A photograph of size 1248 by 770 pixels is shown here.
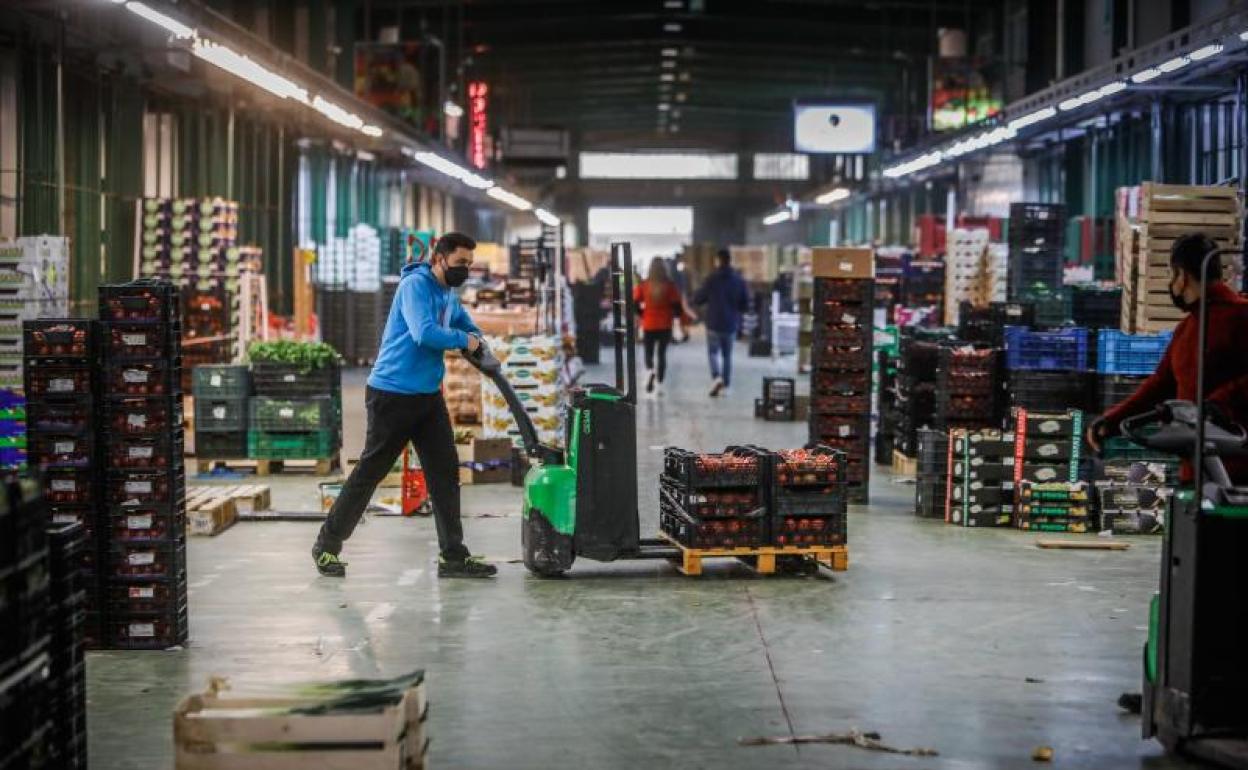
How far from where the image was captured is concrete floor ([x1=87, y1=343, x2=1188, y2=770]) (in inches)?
240

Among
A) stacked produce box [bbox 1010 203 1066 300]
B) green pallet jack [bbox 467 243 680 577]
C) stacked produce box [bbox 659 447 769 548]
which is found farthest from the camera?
stacked produce box [bbox 1010 203 1066 300]

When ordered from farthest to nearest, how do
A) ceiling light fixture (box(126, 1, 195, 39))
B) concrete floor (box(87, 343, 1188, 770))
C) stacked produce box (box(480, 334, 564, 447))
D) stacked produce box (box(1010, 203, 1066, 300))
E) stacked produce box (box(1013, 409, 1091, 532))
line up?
stacked produce box (box(1010, 203, 1066, 300))
stacked produce box (box(480, 334, 564, 447))
ceiling light fixture (box(126, 1, 195, 39))
stacked produce box (box(1013, 409, 1091, 532))
concrete floor (box(87, 343, 1188, 770))

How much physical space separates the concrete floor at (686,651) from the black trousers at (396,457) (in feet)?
0.95

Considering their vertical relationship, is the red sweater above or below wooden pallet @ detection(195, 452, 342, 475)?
above

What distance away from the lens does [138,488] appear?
7660mm

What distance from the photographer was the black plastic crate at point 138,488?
25.1 feet

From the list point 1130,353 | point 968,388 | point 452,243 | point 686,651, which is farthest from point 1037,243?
point 686,651

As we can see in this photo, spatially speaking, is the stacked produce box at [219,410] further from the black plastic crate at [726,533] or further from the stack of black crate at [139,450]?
the stack of black crate at [139,450]

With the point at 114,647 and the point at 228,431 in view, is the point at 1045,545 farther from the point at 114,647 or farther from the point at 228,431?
the point at 228,431

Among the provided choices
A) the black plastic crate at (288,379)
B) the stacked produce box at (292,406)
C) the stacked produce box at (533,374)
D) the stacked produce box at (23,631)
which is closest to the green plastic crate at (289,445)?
the stacked produce box at (292,406)

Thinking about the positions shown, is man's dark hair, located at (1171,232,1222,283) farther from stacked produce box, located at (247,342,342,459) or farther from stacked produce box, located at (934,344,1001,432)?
stacked produce box, located at (247,342,342,459)

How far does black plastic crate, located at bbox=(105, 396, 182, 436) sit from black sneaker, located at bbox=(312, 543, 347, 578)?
2015 mm

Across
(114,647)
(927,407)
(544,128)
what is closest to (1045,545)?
(927,407)

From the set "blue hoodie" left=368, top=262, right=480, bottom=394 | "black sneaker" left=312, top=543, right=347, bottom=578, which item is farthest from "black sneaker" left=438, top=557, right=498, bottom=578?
"blue hoodie" left=368, top=262, right=480, bottom=394
